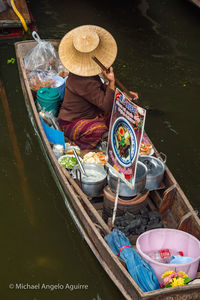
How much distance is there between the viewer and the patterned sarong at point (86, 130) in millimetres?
5059

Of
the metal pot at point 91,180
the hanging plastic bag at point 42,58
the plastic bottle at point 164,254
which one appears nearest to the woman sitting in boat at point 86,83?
the metal pot at point 91,180

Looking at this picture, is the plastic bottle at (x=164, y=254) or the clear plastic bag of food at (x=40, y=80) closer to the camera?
the plastic bottle at (x=164, y=254)

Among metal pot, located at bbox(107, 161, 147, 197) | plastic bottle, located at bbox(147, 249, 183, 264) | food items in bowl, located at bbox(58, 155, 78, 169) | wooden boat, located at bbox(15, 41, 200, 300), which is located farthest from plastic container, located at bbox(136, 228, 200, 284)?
food items in bowl, located at bbox(58, 155, 78, 169)

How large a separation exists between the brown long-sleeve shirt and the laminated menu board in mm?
774

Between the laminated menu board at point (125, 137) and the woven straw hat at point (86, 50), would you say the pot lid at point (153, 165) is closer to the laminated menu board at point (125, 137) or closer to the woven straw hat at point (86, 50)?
the laminated menu board at point (125, 137)

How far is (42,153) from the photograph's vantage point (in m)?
5.91

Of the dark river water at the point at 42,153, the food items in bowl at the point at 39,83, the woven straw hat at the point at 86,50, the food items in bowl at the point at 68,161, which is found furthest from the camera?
the food items in bowl at the point at 39,83

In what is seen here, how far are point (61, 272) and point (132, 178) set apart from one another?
1481mm

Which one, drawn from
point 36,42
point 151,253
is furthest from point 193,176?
point 36,42

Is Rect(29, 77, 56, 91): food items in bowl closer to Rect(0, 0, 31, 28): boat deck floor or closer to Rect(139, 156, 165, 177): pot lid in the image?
Rect(139, 156, 165, 177): pot lid

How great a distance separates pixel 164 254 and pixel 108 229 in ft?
2.01

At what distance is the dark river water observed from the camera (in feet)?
14.4

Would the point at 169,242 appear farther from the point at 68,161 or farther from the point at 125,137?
the point at 68,161

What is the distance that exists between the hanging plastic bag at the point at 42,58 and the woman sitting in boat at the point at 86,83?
5.25 feet
